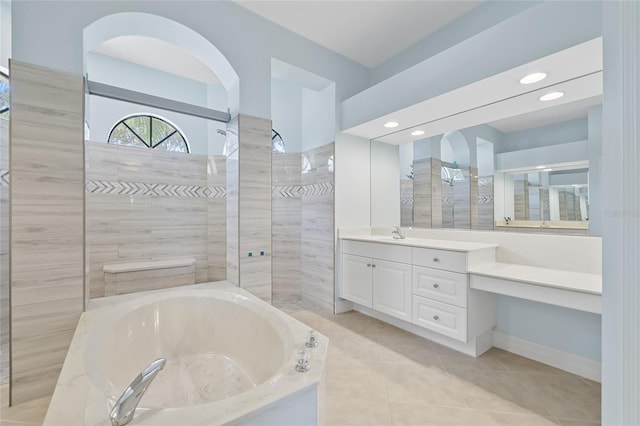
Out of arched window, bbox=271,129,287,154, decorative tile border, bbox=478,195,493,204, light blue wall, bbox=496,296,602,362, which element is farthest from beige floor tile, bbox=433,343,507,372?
arched window, bbox=271,129,287,154

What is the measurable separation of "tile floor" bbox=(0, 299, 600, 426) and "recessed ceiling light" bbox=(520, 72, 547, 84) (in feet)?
6.93

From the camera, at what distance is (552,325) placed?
2.18 meters

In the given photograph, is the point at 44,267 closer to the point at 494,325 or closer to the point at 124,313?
the point at 124,313

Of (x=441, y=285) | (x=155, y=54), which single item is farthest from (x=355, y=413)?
(x=155, y=54)

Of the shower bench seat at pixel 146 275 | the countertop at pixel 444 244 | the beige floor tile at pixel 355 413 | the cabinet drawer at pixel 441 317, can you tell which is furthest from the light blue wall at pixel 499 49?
the shower bench seat at pixel 146 275

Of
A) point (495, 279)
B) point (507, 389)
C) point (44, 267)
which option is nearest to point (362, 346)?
point (507, 389)

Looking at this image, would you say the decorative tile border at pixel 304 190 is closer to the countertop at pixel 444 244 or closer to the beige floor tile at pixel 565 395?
the countertop at pixel 444 244

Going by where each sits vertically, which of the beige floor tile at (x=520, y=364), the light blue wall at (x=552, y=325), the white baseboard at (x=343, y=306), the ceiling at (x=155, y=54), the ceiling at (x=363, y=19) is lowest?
the beige floor tile at (x=520, y=364)

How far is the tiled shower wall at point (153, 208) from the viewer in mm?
3422

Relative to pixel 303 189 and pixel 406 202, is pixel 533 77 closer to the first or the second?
pixel 406 202

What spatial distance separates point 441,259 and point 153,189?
362cm

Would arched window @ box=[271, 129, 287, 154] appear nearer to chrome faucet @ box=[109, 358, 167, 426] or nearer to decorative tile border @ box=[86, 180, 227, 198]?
decorative tile border @ box=[86, 180, 227, 198]

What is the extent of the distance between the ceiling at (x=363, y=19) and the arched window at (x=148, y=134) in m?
2.18

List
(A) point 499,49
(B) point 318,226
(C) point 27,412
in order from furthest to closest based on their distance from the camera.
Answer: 1. (B) point 318,226
2. (A) point 499,49
3. (C) point 27,412
